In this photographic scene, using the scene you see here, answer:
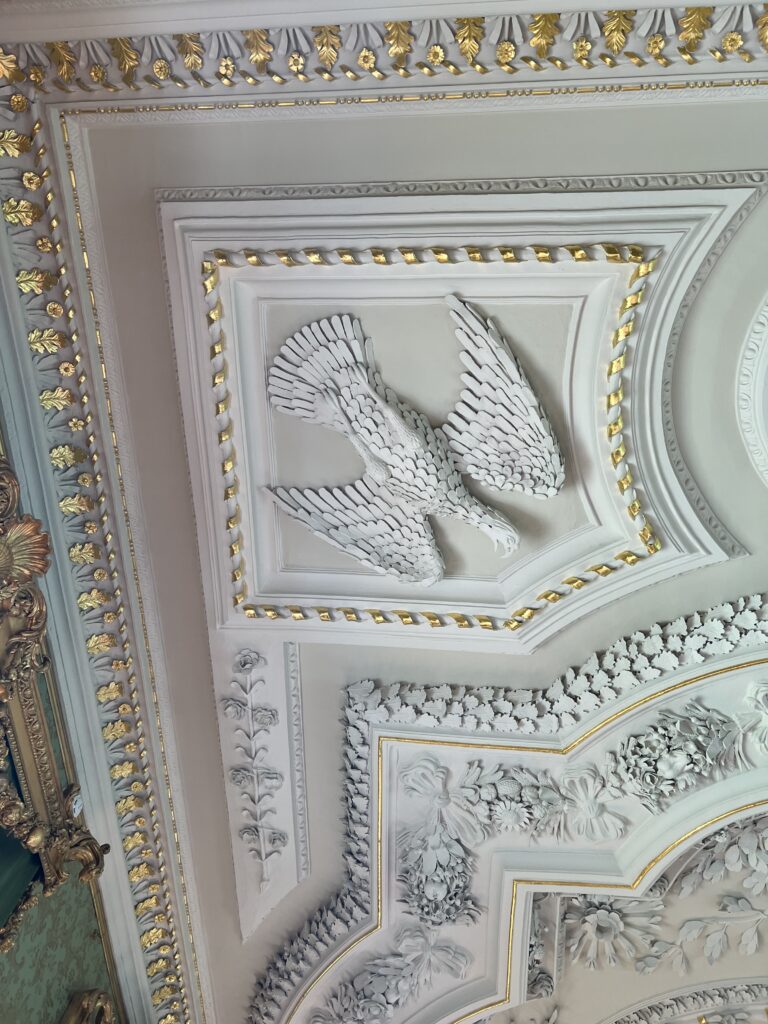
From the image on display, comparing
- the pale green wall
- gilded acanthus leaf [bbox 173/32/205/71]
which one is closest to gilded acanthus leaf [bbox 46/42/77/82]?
gilded acanthus leaf [bbox 173/32/205/71]

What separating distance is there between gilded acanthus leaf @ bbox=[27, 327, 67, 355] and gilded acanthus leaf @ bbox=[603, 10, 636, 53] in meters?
1.70

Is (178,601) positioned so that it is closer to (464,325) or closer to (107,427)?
(107,427)

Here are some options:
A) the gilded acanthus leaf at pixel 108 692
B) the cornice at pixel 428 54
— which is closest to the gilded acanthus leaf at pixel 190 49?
the cornice at pixel 428 54

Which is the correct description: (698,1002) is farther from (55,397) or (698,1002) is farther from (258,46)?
(258,46)

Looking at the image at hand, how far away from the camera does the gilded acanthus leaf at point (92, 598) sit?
281 cm

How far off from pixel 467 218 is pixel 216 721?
207cm

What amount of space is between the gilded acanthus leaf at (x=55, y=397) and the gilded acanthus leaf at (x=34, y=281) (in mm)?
294

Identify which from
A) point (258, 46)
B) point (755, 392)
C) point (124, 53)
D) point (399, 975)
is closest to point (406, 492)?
point (755, 392)

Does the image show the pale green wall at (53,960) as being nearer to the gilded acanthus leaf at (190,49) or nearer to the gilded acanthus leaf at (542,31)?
the gilded acanthus leaf at (190,49)

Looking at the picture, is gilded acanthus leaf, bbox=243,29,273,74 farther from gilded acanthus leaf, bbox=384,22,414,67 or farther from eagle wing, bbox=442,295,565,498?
eagle wing, bbox=442,295,565,498

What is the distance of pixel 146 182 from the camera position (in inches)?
91.5

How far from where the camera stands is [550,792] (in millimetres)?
3037

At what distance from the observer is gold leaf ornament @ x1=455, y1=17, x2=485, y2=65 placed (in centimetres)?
201

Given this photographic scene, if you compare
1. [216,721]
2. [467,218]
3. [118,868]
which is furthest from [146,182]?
[118,868]
